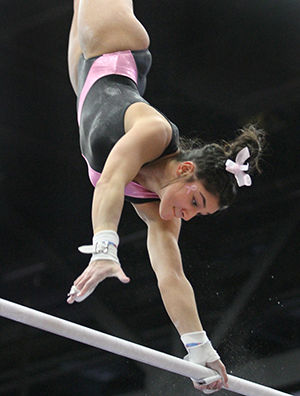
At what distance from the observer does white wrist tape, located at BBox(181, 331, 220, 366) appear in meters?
2.54

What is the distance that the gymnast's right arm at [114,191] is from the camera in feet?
6.57

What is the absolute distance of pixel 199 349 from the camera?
255cm

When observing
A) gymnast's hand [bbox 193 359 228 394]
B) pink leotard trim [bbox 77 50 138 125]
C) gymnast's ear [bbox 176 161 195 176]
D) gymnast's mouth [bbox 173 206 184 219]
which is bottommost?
gymnast's hand [bbox 193 359 228 394]

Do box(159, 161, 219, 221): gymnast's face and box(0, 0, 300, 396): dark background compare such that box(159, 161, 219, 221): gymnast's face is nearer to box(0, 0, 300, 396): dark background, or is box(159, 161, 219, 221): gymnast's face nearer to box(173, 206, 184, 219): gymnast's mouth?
box(173, 206, 184, 219): gymnast's mouth

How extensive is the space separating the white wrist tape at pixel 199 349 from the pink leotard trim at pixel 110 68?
0.95m

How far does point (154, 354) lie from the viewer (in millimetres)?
2275

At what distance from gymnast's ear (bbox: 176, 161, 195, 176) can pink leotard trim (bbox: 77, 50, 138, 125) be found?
47 cm

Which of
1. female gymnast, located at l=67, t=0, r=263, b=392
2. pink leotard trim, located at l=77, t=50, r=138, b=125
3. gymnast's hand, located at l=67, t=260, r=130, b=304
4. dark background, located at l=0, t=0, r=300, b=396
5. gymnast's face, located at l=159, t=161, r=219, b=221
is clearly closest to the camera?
gymnast's hand, located at l=67, t=260, r=130, b=304

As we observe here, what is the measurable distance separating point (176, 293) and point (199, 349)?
0.22 metres

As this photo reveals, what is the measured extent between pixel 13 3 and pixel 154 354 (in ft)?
10.1

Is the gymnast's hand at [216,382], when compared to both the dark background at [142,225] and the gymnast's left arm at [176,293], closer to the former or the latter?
the gymnast's left arm at [176,293]

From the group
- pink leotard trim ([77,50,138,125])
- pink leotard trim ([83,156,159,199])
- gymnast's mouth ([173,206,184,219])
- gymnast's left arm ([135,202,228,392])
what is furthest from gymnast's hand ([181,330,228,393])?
pink leotard trim ([77,50,138,125])

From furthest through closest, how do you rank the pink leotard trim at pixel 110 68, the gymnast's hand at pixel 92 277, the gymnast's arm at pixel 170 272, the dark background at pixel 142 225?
the dark background at pixel 142 225 < the pink leotard trim at pixel 110 68 < the gymnast's arm at pixel 170 272 < the gymnast's hand at pixel 92 277

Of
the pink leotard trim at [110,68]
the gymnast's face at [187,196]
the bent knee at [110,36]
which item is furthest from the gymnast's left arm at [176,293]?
the bent knee at [110,36]
